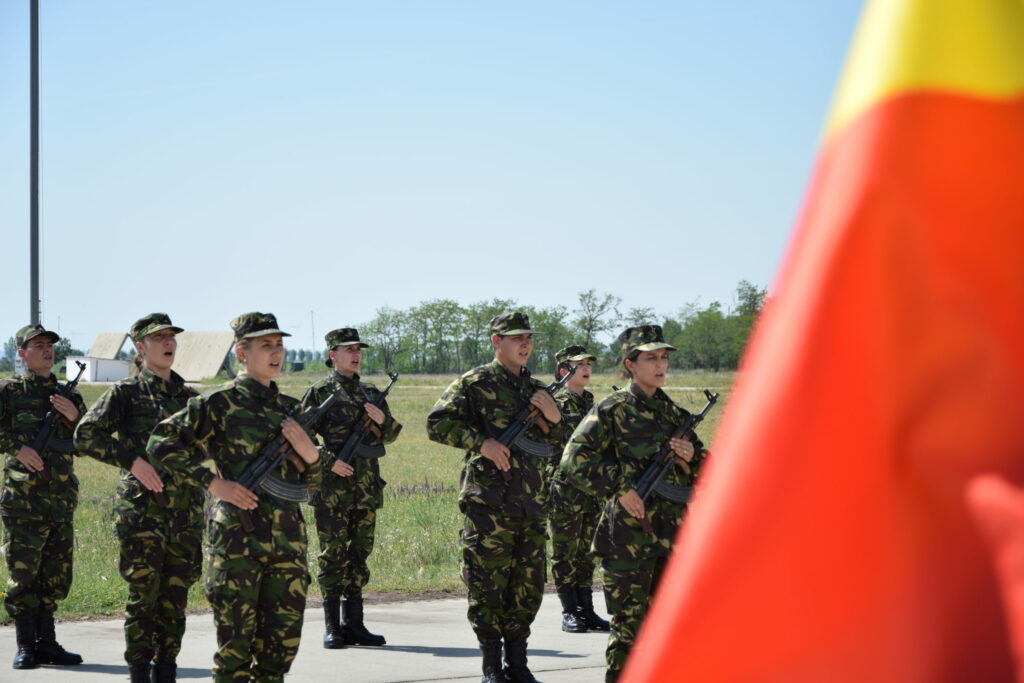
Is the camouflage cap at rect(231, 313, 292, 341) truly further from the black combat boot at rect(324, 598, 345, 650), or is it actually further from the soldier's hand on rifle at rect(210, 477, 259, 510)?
the black combat boot at rect(324, 598, 345, 650)

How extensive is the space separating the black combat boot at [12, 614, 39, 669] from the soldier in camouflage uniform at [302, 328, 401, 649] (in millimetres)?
2188

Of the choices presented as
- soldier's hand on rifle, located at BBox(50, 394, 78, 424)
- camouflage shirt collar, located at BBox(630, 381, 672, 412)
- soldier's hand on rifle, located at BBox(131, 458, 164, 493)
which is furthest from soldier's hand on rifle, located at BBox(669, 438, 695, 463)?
soldier's hand on rifle, located at BBox(50, 394, 78, 424)

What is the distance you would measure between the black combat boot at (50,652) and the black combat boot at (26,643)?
0.14ft

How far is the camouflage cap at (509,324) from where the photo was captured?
8.52m

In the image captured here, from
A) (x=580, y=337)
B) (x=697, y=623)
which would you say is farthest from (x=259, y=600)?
(x=580, y=337)

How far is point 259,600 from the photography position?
6.39 meters

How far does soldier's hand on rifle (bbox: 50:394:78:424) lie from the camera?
8.98 m

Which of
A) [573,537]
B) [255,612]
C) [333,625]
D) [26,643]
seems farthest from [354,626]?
[255,612]

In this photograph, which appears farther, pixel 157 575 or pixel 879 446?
pixel 157 575

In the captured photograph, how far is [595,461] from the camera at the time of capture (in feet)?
23.9

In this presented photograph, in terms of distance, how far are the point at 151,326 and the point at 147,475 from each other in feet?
3.37

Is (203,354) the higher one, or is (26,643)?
(203,354)

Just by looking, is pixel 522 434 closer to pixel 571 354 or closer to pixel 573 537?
pixel 573 537

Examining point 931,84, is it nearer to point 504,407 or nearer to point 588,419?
point 588,419
